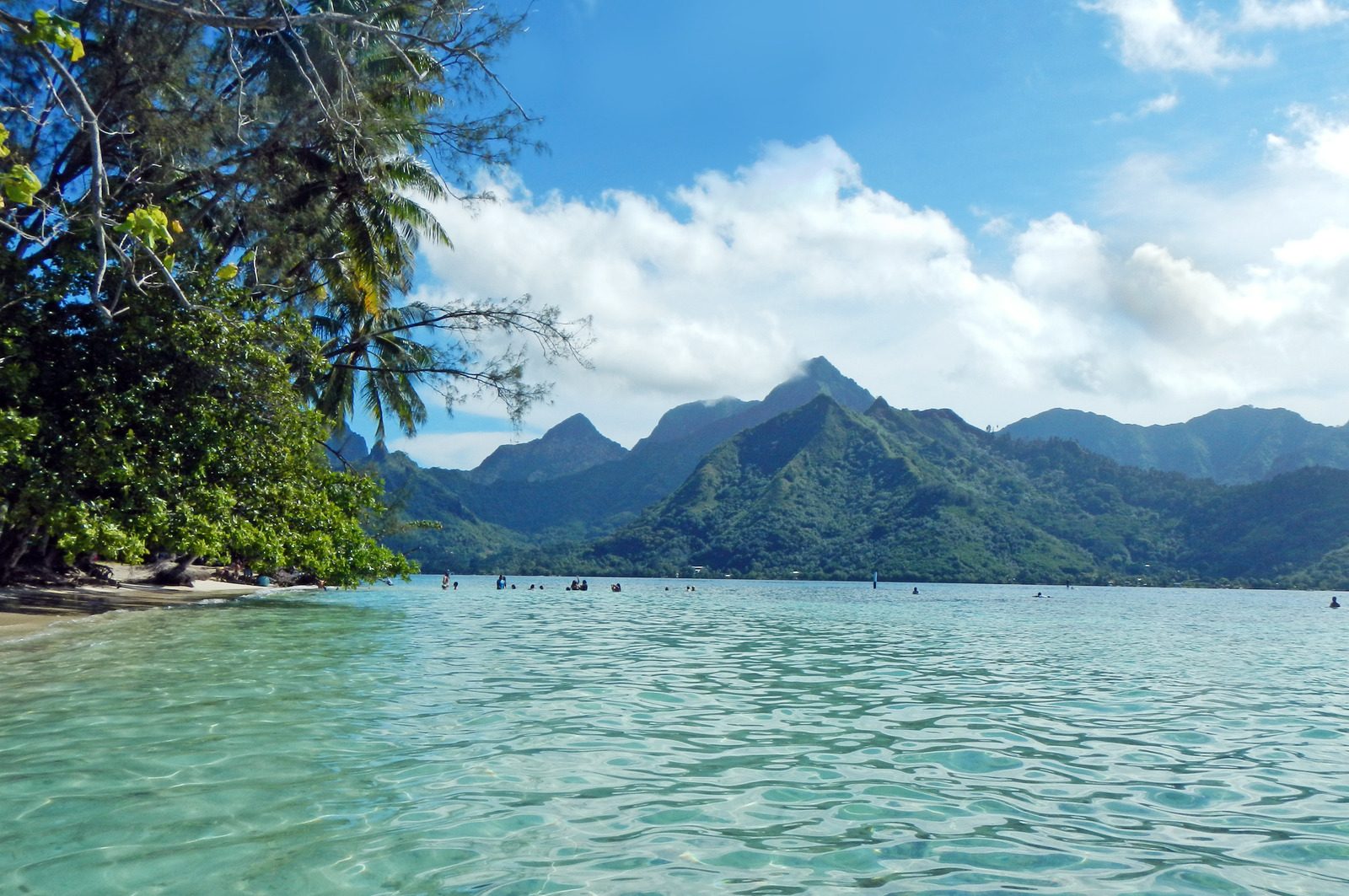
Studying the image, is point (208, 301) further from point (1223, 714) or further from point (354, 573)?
point (1223, 714)

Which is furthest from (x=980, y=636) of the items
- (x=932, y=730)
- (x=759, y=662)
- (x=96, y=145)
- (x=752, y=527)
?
(x=752, y=527)

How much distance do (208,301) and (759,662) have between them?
1295 cm

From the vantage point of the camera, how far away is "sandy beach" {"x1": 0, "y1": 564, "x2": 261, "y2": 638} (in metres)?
16.7

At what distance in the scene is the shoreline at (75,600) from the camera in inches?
649

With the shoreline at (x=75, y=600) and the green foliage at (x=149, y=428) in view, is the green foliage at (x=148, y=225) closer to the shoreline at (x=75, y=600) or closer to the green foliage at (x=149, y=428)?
the green foliage at (x=149, y=428)

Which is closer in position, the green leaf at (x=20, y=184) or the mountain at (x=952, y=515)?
the green leaf at (x=20, y=184)

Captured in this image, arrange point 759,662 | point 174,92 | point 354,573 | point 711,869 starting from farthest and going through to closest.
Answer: point 354,573, point 174,92, point 759,662, point 711,869

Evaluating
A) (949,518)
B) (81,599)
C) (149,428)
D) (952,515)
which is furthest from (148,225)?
(952,515)

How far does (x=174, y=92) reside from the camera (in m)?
16.0

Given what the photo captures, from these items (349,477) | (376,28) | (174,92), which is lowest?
(349,477)

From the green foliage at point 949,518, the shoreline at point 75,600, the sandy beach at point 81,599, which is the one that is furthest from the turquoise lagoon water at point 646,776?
the green foliage at point 949,518

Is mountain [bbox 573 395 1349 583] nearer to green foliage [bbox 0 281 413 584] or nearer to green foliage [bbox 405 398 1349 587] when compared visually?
green foliage [bbox 405 398 1349 587]

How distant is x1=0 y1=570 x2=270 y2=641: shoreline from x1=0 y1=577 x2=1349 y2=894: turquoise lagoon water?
281 centimetres

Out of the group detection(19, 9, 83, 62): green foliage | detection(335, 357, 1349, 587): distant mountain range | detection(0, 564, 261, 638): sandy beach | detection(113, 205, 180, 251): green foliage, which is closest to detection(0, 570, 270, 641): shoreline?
detection(0, 564, 261, 638): sandy beach
